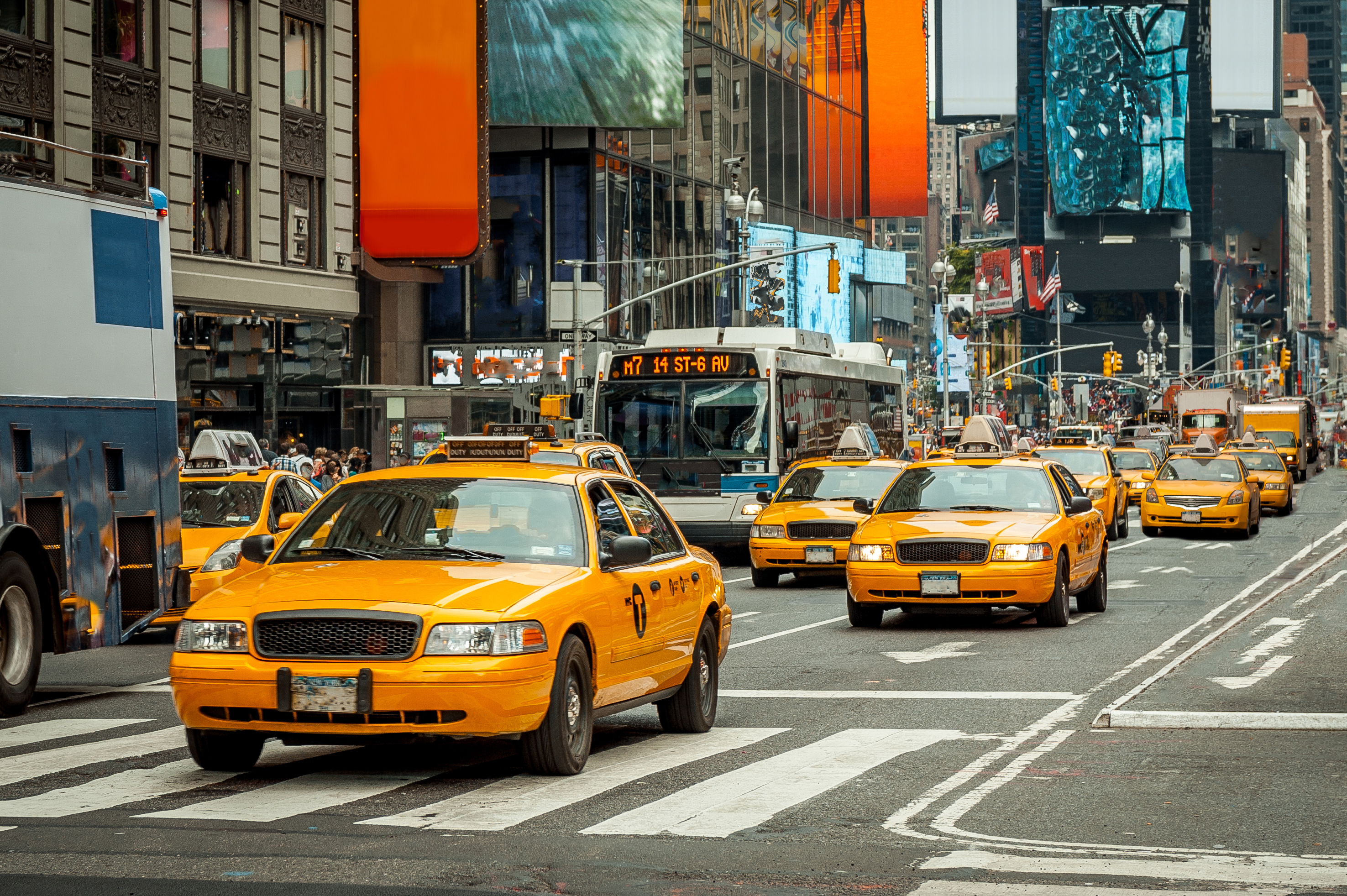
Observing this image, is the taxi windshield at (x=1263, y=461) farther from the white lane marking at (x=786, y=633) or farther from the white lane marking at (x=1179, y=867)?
the white lane marking at (x=1179, y=867)

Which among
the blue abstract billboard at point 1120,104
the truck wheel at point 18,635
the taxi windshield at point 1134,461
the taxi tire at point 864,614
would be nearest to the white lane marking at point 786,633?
the taxi tire at point 864,614

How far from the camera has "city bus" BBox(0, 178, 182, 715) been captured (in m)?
11.8

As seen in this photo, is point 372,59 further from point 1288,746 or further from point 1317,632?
point 1288,746

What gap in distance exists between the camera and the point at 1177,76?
15800 cm

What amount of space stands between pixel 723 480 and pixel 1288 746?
1726cm

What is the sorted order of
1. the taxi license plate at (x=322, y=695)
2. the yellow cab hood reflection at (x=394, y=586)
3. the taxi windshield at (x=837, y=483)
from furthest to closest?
the taxi windshield at (x=837, y=483) < the yellow cab hood reflection at (x=394, y=586) < the taxi license plate at (x=322, y=695)

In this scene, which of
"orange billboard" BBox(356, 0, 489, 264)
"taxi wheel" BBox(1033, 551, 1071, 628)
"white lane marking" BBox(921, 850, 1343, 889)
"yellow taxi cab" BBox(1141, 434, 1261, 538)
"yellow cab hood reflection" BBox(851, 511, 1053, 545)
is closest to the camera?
"white lane marking" BBox(921, 850, 1343, 889)

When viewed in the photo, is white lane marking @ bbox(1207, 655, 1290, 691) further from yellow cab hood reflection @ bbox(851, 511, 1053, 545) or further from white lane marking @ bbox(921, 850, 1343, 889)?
white lane marking @ bbox(921, 850, 1343, 889)

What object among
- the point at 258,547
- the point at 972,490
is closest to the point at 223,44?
the point at 972,490

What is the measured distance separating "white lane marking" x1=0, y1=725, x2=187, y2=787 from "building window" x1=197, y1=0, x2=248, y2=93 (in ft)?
90.5

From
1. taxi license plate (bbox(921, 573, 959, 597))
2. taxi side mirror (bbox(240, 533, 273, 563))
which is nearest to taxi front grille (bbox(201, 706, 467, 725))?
taxi side mirror (bbox(240, 533, 273, 563))

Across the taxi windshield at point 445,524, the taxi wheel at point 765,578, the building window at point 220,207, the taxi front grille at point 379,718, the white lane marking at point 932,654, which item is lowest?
the taxi wheel at point 765,578

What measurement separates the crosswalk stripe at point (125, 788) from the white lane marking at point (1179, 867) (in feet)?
12.1

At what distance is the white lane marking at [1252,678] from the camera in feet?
42.5
